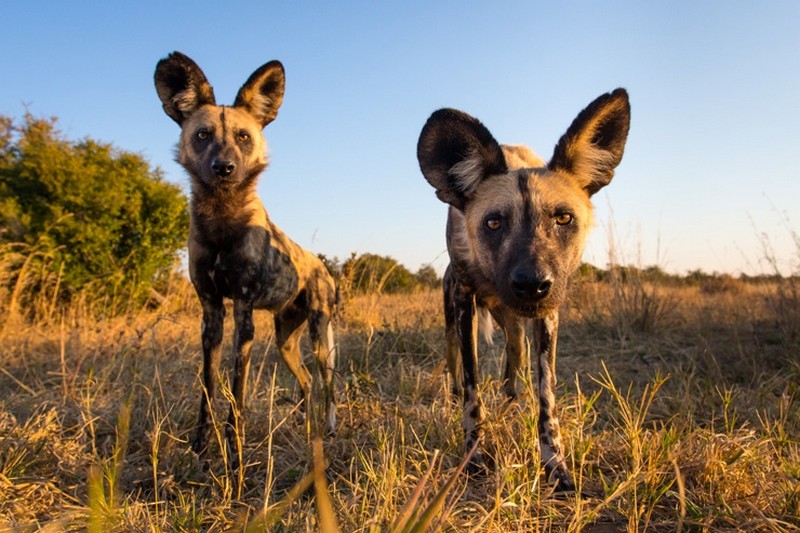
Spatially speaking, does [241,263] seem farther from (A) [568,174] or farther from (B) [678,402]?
(B) [678,402]

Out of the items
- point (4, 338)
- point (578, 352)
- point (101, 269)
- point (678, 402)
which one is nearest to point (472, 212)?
point (678, 402)

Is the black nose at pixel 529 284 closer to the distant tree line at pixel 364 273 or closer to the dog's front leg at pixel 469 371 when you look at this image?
the dog's front leg at pixel 469 371

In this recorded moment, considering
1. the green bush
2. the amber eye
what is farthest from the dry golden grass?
the green bush

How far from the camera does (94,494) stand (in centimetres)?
69

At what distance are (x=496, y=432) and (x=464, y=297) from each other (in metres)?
0.80

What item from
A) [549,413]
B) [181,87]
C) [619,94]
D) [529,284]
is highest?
[181,87]

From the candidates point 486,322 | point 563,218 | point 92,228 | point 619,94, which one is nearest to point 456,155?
point 563,218

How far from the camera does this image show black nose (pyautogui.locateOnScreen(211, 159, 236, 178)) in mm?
3537

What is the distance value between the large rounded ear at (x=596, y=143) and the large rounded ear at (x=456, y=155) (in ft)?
1.08

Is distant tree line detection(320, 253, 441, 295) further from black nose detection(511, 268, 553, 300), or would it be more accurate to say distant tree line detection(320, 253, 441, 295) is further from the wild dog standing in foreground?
black nose detection(511, 268, 553, 300)

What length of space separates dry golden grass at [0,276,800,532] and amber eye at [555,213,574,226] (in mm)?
814

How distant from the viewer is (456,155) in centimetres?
296

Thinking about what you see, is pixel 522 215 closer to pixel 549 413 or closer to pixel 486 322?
pixel 549 413

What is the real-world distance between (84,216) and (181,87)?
6.22 meters
